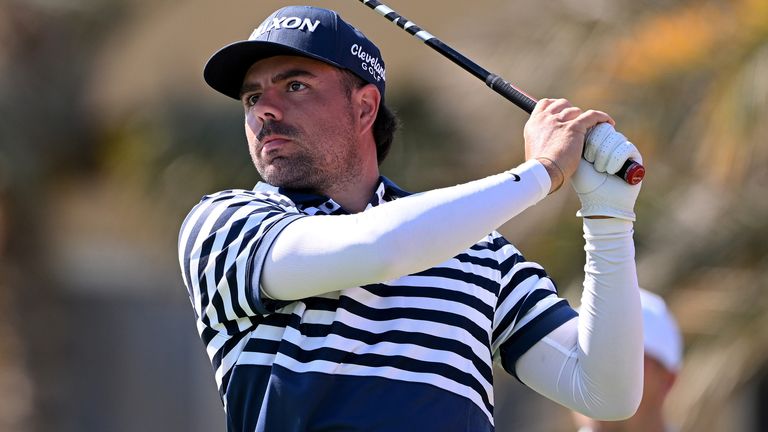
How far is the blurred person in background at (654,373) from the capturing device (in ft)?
17.2

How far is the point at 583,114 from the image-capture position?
145 inches

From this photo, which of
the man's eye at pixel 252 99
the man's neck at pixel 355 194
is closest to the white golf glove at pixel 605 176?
the man's neck at pixel 355 194

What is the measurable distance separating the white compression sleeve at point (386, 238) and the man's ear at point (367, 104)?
68 cm

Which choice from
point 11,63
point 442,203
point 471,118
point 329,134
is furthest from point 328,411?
point 11,63

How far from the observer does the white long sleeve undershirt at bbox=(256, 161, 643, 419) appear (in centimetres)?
339

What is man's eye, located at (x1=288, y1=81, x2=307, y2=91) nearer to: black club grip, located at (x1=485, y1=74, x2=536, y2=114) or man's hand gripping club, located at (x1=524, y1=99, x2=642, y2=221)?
black club grip, located at (x1=485, y1=74, x2=536, y2=114)

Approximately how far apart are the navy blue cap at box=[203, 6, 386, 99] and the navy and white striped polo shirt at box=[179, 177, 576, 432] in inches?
14.8

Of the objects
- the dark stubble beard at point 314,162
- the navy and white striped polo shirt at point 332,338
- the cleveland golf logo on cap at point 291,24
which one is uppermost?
the cleveland golf logo on cap at point 291,24

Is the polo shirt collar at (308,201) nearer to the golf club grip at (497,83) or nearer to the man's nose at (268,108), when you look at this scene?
the man's nose at (268,108)

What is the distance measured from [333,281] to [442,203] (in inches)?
11.9

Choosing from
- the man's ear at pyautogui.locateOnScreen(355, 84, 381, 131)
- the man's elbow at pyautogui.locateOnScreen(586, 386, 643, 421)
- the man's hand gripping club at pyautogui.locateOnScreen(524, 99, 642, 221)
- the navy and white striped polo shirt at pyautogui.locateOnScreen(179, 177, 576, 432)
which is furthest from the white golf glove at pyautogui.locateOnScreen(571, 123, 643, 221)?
A: the man's ear at pyautogui.locateOnScreen(355, 84, 381, 131)

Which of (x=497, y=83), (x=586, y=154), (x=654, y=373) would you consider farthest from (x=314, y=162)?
(x=654, y=373)

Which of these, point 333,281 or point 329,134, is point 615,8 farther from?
point 333,281

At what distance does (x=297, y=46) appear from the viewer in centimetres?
385
